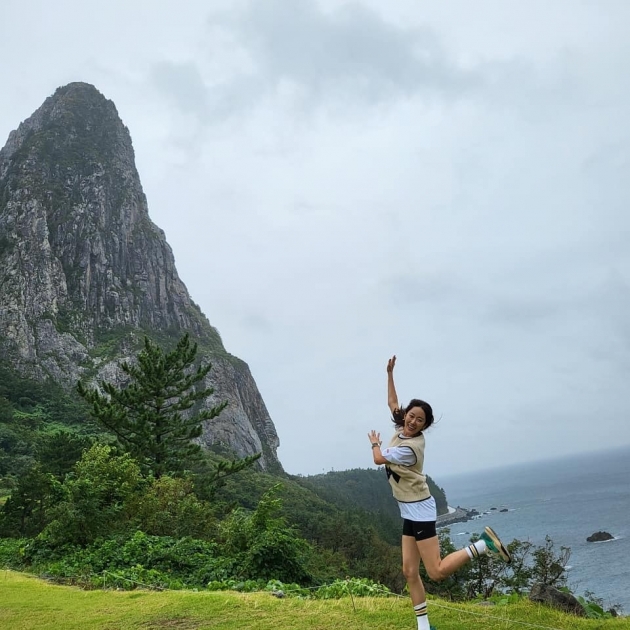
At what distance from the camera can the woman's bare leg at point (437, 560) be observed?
145 inches

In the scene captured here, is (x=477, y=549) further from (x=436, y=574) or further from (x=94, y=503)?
(x=94, y=503)

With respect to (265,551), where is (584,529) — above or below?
below

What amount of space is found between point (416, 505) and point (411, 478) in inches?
8.4

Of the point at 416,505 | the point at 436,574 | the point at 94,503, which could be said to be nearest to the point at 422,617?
the point at 436,574

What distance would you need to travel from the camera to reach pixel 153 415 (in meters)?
21.2

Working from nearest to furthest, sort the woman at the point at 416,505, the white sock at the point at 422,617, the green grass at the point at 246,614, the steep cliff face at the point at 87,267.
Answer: the woman at the point at 416,505 → the white sock at the point at 422,617 → the green grass at the point at 246,614 → the steep cliff face at the point at 87,267

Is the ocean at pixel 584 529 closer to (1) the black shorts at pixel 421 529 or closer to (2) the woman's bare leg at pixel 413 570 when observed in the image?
(2) the woman's bare leg at pixel 413 570

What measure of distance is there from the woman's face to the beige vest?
64 millimetres

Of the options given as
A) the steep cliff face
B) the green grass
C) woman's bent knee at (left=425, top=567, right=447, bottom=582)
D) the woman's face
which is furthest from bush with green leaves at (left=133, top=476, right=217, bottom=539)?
the steep cliff face

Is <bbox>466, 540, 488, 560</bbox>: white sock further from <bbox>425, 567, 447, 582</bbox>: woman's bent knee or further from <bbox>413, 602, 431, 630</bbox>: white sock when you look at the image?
<bbox>413, 602, 431, 630</bbox>: white sock

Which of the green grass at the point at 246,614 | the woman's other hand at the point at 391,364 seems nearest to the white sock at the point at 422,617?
the green grass at the point at 246,614

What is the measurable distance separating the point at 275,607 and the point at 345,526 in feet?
178

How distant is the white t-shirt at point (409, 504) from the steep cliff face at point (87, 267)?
86335 millimetres

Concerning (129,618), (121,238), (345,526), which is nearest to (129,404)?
(129,618)
